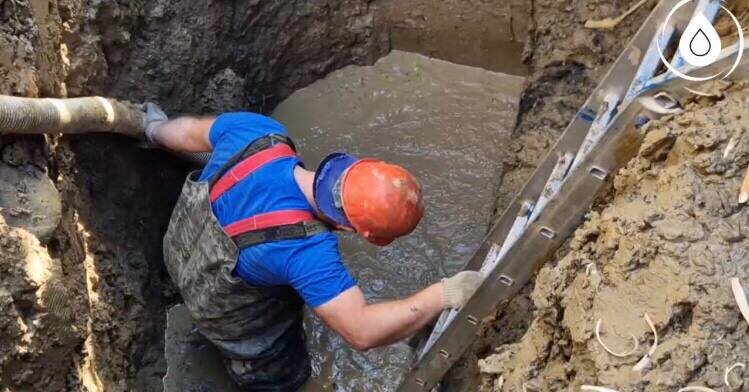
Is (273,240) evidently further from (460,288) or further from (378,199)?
(460,288)

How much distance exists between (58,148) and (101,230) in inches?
17.5

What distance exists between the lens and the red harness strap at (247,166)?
2900 millimetres

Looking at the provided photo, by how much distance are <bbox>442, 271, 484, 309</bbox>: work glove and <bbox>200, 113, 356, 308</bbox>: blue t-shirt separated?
35 cm

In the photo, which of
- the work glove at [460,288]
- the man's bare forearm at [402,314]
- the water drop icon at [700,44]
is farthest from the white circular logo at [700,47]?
the man's bare forearm at [402,314]

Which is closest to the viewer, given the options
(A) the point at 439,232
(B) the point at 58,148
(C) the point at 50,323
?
(C) the point at 50,323

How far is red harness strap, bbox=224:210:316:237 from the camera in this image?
109 inches

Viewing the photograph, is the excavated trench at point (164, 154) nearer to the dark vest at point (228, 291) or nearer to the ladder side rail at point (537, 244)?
the ladder side rail at point (537, 244)

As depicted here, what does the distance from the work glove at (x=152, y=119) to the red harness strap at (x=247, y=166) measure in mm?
533

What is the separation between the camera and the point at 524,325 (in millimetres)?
2721

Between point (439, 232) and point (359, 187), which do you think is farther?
point (439, 232)

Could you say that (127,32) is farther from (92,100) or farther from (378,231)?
(378,231)

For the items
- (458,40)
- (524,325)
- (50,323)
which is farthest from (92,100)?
(458,40)

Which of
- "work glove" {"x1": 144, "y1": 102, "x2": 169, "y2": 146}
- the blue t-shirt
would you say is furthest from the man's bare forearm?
"work glove" {"x1": 144, "y1": 102, "x2": 169, "y2": 146}

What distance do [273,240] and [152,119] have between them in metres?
0.98
